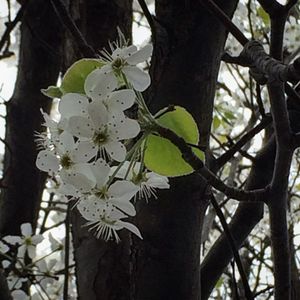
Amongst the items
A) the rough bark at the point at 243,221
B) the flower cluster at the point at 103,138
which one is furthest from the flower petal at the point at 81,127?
the rough bark at the point at 243,221

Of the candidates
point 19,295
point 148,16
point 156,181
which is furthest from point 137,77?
point 19,295

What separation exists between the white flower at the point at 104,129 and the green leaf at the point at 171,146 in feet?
0.11

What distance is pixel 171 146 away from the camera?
533mm

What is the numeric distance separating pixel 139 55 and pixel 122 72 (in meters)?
0.02

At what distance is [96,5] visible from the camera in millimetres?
928

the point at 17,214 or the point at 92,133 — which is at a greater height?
the point at 17,214

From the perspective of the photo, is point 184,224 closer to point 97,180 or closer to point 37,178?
point 97,180

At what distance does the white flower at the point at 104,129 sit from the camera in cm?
49

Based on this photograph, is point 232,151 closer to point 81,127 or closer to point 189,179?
point 189,179

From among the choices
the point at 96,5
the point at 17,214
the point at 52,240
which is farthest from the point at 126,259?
the point at 52,240

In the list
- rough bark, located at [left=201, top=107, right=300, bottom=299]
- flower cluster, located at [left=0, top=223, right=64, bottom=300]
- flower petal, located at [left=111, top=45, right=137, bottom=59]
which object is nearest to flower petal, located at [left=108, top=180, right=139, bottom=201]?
flower petal, located at [left=111, top=45, right=137, bottom=59]

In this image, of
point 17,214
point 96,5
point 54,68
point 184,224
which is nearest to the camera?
point 184,224

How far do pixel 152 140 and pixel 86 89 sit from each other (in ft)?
0.25

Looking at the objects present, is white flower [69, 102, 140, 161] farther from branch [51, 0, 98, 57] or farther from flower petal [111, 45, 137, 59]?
branch [51, 0, 98, 57]
